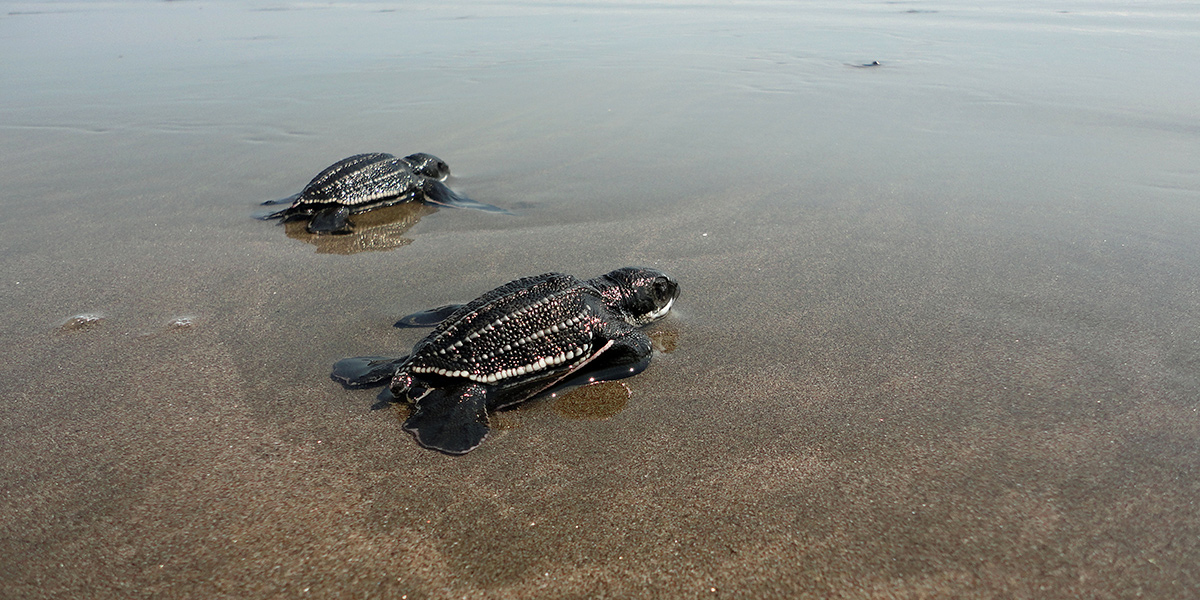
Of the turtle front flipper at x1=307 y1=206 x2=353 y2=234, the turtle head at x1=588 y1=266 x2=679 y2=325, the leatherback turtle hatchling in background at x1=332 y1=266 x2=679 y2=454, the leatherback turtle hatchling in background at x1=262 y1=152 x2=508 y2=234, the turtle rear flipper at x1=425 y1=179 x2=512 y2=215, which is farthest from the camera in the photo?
the turtle rear flipper at x1=425 y1=179 x2=512 y2=215

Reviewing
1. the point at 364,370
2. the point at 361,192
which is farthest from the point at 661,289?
the point at 361,192

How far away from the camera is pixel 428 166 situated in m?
6.88

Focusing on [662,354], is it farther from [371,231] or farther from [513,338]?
[371,231]

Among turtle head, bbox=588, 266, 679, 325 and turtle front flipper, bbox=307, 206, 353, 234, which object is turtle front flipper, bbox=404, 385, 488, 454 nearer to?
turtle head, bbox=588, 266, 679, 325

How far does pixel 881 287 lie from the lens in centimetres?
451

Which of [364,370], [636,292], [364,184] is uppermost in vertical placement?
[364,184]

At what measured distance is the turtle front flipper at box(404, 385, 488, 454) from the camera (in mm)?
2988

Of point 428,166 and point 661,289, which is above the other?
point 428,166

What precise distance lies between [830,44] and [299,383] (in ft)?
43.1

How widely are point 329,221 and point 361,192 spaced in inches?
23.4

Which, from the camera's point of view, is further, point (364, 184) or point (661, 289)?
point (364, 184)

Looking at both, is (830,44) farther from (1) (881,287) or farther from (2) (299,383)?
(2) (299,383)

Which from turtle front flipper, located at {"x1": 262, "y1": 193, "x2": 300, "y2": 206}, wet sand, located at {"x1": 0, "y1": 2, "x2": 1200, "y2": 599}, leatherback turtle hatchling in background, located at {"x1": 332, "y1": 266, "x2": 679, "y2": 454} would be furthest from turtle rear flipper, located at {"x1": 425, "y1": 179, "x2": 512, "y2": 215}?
leatherback turtle hatchling in background, located at {"x1": 332, "y1": 266, "x2": 679, "y2": 454}

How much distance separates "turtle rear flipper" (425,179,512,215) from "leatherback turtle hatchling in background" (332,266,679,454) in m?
2.68
